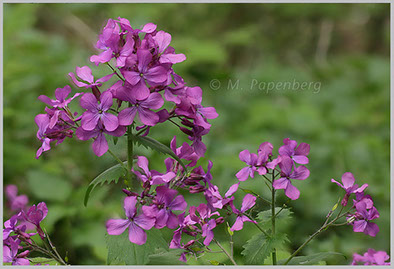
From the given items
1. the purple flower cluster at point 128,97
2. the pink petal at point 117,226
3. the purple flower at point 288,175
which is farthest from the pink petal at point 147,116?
the purple flower at point 288,175

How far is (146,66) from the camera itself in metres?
1.28

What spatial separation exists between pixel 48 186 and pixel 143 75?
1963 mm

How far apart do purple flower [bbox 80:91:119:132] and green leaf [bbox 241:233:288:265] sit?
473 mm

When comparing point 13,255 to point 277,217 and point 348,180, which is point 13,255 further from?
point 348,180

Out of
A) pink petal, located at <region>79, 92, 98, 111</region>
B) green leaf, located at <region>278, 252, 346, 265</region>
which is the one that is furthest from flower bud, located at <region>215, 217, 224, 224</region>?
pink petal, located at <region>79, 92, 98, 111</region>

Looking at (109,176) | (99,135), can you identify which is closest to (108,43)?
(99,135)

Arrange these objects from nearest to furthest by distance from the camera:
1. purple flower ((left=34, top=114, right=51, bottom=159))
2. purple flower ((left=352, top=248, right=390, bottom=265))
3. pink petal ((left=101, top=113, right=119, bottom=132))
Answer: pink petal ((left=101, top=113, right=119, bottom=132)), purple flower ((left=34, top=114, right=51, bottom=159)), purple flower ((left=352, top=248, right=390, bottom=265))

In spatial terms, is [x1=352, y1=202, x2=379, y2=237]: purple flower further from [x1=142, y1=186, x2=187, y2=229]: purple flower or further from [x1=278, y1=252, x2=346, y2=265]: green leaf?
[x1=142, y1=186, x2=187, y2=229]: purple flower

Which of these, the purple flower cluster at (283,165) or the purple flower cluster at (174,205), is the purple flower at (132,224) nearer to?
the purple flower cluster at (174,205)

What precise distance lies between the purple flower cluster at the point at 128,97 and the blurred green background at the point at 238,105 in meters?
0.13

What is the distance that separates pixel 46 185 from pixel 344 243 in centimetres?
174

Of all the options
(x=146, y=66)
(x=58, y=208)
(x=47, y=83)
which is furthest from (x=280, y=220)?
(x=47, y=83)

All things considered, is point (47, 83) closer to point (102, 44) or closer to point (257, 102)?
point (257, 102)

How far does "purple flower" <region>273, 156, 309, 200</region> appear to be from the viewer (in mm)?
1337
